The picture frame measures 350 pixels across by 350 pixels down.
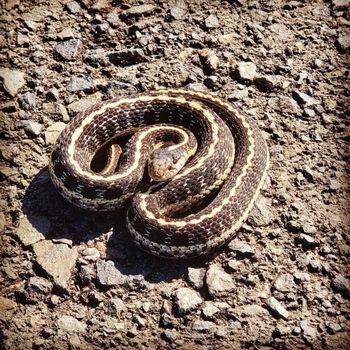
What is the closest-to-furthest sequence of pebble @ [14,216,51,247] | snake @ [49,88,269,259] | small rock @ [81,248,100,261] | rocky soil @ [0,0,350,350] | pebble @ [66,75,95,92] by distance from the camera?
1. rocky soil @ [0,0,350,350]
2. snake @ [49,88,269,259]
3. small rock @ [81,248,100,261]
4. pebble @ [14,216,51,247]
5. pebble @ [66,75,95,92]

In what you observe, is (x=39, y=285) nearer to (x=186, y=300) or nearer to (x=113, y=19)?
(x=186, y=300)

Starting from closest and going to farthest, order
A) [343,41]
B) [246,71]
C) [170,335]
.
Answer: [170,335], [246,71], [343,41]

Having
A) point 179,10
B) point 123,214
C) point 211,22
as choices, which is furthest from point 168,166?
point 179,10

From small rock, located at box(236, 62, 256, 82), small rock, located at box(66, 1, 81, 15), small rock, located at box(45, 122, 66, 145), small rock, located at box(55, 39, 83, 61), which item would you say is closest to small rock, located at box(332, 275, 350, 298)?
small rock, located at box(236, 62, 256, 82)

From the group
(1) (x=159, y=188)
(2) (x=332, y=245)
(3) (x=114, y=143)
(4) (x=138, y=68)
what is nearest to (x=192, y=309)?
(1) (x=159, y=188)

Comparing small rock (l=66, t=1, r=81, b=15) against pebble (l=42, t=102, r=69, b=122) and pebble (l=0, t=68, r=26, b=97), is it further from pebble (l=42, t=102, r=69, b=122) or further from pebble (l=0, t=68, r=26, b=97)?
pebble (l=42, t=102, r=69, b=122)

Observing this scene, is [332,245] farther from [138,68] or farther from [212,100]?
[138,68]

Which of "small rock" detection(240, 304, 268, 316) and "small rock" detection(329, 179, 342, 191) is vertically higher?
"small rock" detection(329, 179, 342, 191)
